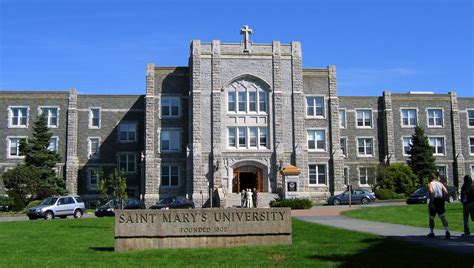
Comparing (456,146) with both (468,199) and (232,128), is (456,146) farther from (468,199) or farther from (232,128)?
(468,199)

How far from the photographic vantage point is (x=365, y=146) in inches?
2384

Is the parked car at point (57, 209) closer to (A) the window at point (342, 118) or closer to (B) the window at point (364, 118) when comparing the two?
(A) the window at point (342, 118)

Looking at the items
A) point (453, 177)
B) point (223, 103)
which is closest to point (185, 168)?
point (223, 103)

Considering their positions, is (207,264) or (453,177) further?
(453,177)

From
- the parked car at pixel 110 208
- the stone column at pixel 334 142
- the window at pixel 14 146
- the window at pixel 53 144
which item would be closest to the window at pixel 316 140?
the stone column at pixel 334 142

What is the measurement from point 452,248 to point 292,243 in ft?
13.2

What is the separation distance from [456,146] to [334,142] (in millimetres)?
17495

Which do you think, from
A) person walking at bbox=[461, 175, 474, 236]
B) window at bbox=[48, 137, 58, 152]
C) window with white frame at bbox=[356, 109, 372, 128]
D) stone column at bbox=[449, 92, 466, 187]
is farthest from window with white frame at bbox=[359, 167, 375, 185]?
person walking at bbox=[461, 175, 474, 236]

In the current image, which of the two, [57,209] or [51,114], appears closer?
[57,209]

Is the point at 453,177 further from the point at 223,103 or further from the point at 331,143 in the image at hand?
the point at 223,103

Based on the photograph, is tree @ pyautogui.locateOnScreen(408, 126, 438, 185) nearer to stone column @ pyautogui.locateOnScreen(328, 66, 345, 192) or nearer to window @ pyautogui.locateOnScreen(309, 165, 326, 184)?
stone column @ pyautogui.locateOnScreen(328, 66, 345, 192)

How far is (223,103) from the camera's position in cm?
4906

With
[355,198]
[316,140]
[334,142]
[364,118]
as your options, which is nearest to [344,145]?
[364,118]

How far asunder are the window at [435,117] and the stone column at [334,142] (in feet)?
49.3
